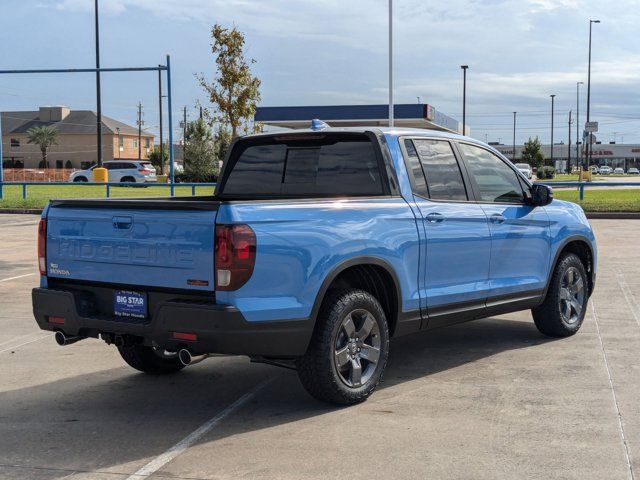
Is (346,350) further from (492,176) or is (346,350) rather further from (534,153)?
(534,153)

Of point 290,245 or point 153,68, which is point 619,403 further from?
point 153,68

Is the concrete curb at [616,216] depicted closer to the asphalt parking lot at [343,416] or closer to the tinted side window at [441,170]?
the asphalt parking lot at [343,416]

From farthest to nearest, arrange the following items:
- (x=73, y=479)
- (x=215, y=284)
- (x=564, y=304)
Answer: (x=564, y=304)
(x=215, y=284)
(x=73, y=479)

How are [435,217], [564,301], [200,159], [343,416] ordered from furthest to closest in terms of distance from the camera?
[200,159] → [564,301] → [435,217] → [343,416]

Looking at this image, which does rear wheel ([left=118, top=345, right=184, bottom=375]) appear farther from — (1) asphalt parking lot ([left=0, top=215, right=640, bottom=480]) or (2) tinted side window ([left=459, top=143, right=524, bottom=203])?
(2) tinted side window ([left=459, top=143, right=524, bottom=203])

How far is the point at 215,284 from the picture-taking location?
5.09 meters

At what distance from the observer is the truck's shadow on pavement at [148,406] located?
5.00 metres

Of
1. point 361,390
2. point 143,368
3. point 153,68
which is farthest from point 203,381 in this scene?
point 153,68

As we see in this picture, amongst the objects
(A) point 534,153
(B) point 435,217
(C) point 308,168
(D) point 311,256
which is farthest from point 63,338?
(A) point 534,153

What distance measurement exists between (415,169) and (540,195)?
158 centimetres

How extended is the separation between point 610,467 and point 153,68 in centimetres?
2789

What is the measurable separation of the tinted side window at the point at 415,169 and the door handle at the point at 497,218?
0.81 metres

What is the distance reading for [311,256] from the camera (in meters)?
5.38

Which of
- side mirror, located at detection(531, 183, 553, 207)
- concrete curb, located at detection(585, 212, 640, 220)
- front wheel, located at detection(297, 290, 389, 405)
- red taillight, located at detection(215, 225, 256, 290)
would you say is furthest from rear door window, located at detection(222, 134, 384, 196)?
concrete curb, located at detection(585, 212, 640, 220)
